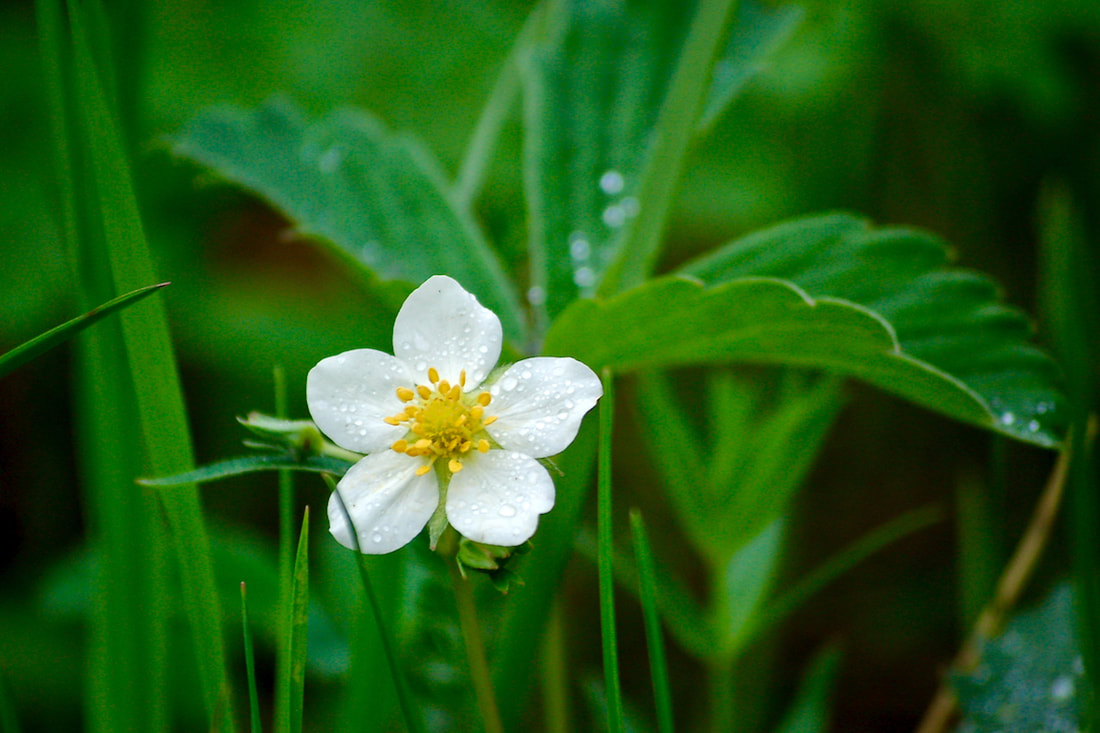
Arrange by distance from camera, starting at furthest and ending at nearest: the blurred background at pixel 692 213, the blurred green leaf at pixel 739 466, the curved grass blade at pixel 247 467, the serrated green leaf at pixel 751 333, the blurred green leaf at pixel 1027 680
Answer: the blurred background at pixel 692 213
the blurred green leaf at pixel 739 466
the blurred green leaf at pixel 1027 680
the serrated green leaf at pixel 751 333
the curved grass blade at pixel 247 467

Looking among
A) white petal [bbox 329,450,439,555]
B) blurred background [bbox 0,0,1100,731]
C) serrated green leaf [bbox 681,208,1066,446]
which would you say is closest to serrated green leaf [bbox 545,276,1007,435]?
serrated green leaf [bbox 681,208,1066,446]

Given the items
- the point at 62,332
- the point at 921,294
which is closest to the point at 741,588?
the point at 921,294

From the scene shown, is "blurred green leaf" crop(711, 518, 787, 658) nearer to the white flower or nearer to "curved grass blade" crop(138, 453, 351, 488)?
the white flower

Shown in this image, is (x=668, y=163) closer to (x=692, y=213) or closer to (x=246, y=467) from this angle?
(x=246, y=467)

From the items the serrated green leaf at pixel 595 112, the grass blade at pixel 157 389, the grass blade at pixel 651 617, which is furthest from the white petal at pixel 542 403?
the serrated green leaf at pixel 595 112

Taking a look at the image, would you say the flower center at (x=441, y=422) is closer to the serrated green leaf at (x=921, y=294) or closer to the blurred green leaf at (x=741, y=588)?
the serrated green leaf at (x=921, y=294)

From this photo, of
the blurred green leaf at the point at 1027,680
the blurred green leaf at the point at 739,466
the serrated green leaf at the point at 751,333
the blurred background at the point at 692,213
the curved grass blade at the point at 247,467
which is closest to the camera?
the curved grass blade at the point at 247,467

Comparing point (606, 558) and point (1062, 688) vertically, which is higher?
point (606, 558)

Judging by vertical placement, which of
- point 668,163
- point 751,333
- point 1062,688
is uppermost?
point 668,163

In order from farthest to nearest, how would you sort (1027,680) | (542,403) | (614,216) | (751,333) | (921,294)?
1. (614,216)
2. (1027,680)
3. (921,294)
4. (751,333)
5. (542,403)
